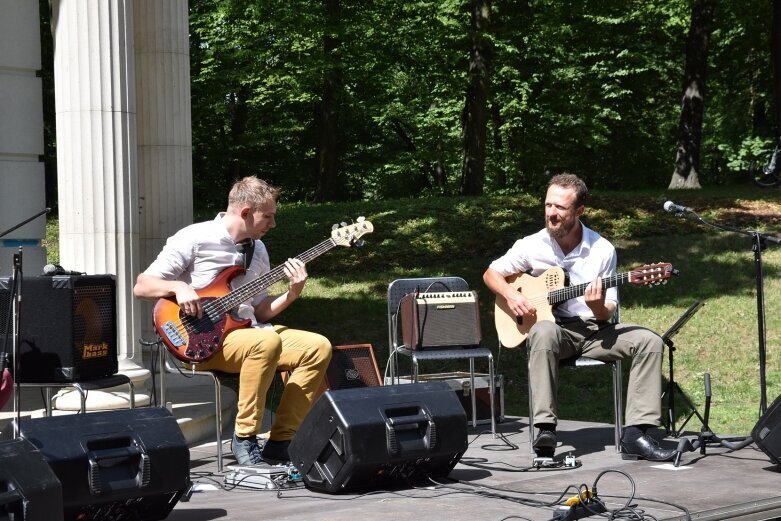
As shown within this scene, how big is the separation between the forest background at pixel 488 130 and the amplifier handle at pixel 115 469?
18.9 ft

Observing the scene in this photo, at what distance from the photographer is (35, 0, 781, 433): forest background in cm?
1371

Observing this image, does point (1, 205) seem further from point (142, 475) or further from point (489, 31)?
point (489, 31)

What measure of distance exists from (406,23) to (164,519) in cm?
A: 1873

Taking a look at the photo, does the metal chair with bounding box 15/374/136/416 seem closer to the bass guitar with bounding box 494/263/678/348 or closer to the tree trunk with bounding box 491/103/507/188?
the bass guitar with bounding box 494/263/678/348

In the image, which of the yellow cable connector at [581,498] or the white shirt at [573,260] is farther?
the white shirt at [573,260]


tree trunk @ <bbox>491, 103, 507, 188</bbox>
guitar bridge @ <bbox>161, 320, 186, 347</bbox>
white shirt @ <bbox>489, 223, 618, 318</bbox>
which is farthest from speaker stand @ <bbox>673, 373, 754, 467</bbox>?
tree trunk @ <bbox>491, 103, 507, 188</bbox>

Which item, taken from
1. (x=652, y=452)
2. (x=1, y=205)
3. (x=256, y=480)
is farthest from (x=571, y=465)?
(x=1, y=205)

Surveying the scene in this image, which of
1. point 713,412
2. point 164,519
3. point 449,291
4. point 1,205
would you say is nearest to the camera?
point 164,519

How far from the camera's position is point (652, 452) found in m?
6.12

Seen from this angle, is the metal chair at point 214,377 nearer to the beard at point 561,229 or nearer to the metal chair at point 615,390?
the metal chair at point 615,390

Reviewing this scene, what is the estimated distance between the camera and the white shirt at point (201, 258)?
6.32m

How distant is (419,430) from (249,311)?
161cm

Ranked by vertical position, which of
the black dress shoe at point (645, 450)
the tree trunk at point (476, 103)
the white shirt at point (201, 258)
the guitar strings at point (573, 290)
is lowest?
the black dress shoe at point (645, 450)

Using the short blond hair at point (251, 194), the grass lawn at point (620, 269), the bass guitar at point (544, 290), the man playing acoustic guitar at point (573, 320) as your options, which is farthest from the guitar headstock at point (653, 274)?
the grass lawn at point (620, 269)
